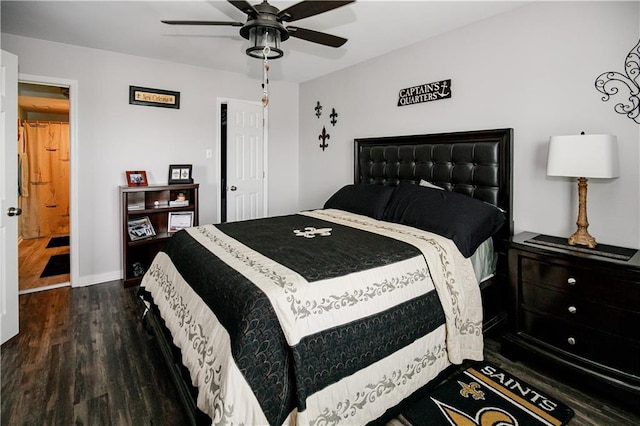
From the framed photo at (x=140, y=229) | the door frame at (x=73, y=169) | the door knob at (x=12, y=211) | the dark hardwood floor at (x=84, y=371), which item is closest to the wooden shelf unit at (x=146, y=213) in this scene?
the framed photo at (x=140, y=229)

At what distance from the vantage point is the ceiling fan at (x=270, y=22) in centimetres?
187

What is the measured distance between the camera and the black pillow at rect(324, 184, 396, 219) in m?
3.12

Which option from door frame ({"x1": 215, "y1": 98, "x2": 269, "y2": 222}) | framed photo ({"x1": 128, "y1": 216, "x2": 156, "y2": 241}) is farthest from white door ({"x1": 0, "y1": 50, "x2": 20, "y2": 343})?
door frame ({"x1": 215, "y1": 98, "x2": 269, "y2": 222})

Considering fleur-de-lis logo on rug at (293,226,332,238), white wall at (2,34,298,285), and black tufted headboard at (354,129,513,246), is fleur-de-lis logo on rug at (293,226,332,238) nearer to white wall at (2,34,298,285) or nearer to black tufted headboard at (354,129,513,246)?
black tufted headboard at (354,129,513,246)

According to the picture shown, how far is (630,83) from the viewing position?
7.03 feet

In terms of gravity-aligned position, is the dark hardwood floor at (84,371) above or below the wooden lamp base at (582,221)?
below

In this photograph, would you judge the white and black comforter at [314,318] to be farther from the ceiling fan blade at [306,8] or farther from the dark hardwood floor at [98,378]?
the ceiling fan blade at [306,8]

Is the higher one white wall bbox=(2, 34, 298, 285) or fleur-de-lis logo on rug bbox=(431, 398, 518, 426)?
white wall bbox=(2, 34, 298, 285)

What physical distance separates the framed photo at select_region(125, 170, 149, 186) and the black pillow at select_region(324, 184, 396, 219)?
213 centimetres

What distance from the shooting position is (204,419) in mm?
1433

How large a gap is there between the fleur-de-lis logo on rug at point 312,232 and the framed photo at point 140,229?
2188mm

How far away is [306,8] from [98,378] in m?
2.53

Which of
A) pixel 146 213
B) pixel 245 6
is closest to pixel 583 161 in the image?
pixel 245 6

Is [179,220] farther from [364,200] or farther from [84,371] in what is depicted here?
[364,200]
